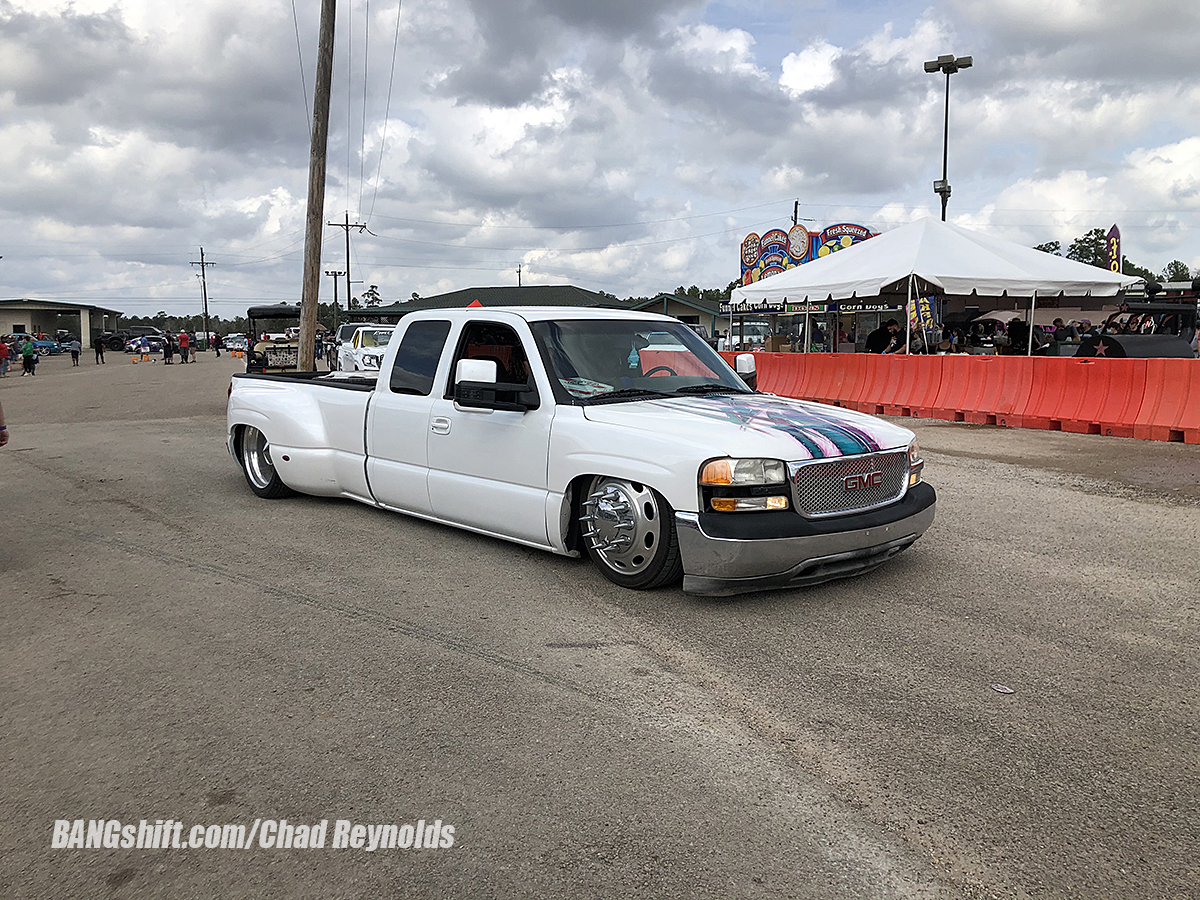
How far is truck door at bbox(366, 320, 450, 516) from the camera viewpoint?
6.32 meters

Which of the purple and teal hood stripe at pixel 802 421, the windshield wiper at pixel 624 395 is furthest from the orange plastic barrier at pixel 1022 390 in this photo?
the windshield wiper at pixel 624 395

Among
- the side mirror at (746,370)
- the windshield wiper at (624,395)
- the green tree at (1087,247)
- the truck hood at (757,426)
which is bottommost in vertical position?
the truck hood at (757,426)

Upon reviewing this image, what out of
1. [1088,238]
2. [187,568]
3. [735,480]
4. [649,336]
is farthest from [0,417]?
[1088,238]

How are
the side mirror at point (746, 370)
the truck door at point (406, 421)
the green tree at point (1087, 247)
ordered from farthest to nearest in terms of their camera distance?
the green tree at point (1087, 247) → the side mirror at point (746, 370) → the truck door at point (406, 421)

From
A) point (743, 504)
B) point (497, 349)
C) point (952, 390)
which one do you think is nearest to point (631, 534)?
point (743, 504)

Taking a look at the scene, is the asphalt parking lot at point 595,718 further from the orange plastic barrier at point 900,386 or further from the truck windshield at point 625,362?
the orange plastic barrier at point 900,386

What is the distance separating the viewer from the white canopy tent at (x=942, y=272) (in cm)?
1798

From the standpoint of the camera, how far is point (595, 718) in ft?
11.8

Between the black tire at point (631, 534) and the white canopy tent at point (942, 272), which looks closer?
the black tire at point (631, 534)

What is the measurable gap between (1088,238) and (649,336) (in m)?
90.1

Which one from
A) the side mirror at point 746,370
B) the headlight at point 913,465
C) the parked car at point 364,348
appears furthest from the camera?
the parked car at point 364,348

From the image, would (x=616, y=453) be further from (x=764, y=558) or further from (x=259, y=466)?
(x=259, y=466)

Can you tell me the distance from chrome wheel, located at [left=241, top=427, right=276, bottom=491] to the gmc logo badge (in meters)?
4.95

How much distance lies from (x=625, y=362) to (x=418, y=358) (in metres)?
1.55
